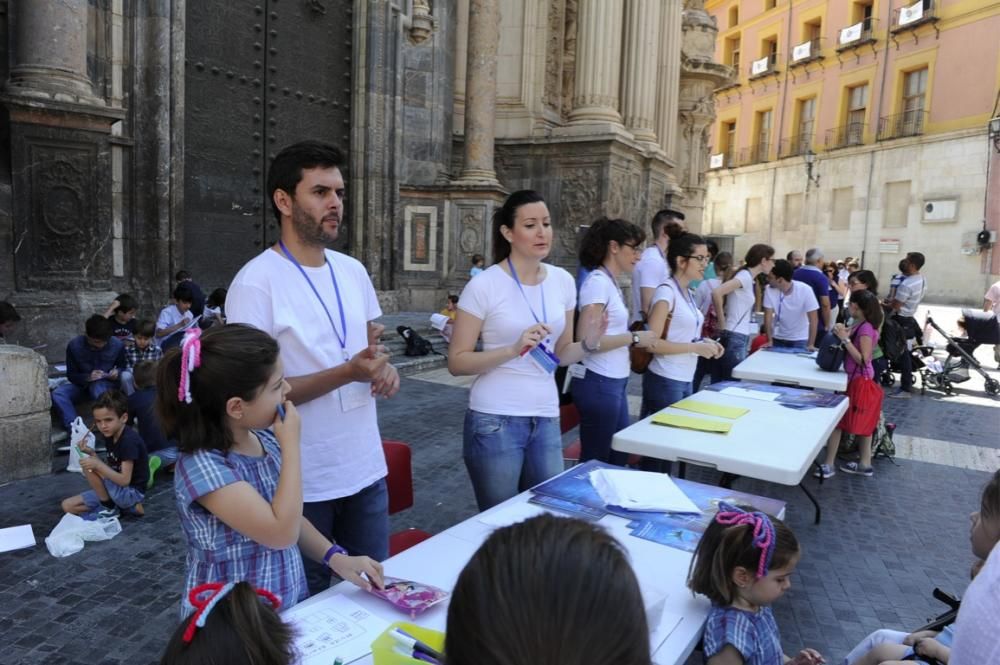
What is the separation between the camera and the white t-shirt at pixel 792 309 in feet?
24.2

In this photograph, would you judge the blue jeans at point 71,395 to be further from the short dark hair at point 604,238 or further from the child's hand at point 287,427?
the child's hand at point 287,427

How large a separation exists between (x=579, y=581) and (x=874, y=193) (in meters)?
32.0

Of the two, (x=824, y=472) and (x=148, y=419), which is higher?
(x=148, y=419)

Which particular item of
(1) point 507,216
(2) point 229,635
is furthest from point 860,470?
(2) point 229,635

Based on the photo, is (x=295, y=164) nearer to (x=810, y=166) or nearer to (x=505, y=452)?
(x=505, y=452)

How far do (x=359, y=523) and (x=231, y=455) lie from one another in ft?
2.36

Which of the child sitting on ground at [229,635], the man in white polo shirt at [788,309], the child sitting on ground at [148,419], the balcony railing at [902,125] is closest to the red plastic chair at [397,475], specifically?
the child sitting on ground at [229,635]

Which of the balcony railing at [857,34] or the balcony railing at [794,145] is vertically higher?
the balcony railing at [857,34]

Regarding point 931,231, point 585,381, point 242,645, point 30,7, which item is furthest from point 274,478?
point 931,231

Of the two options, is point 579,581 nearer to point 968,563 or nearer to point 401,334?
point 968,563

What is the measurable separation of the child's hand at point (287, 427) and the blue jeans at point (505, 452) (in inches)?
47.9

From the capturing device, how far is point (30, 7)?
232 inches

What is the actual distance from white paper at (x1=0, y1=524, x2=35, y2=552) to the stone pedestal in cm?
98

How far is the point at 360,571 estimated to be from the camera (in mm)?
1850
